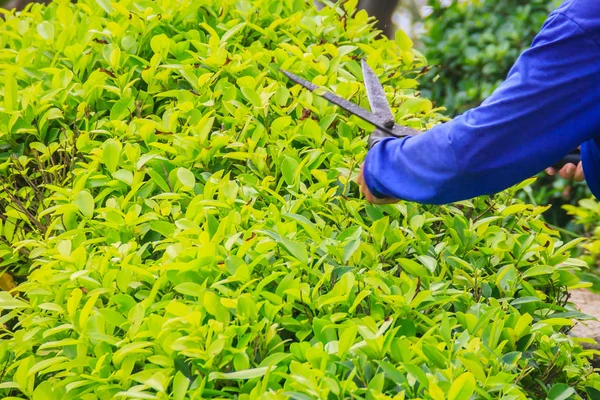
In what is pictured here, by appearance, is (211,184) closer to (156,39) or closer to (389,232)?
(389,232)

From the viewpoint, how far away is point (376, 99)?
259 centimetres

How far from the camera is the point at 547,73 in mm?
1861

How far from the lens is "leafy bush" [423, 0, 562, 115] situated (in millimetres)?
6582

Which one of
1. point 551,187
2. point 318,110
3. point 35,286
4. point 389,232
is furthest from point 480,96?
point 35,286

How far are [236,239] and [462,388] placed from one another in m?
0.77

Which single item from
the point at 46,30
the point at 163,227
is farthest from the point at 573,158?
the point at 46,30

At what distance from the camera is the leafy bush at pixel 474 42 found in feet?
21.6

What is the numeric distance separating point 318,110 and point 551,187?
419 cm

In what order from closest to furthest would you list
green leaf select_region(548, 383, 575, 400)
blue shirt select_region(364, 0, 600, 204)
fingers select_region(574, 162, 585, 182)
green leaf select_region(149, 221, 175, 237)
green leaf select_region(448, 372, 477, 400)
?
green leaf select_region(448, 372, 477, 400) → blue shirt select_region(364, 0, 600, 204) → green leaf select_region(548, 383, 575, 400) → green leaf select_region(149, 221, 175, 237) → fingers select_region(574, 162, 585, 182)

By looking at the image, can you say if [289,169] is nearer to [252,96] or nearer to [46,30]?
[252,96]

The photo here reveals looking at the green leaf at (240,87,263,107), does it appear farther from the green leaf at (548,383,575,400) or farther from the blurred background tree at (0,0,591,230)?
the blurred background tree at (0,0,591,230)

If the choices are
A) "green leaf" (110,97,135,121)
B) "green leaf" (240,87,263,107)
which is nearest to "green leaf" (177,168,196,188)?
"green leaf" (240,87,263,107)

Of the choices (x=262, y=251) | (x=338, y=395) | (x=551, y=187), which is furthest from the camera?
(x=551, y=187)

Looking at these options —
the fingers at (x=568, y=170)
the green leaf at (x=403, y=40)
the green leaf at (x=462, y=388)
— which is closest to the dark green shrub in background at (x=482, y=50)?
the green leaf at (x=403, y=40)
